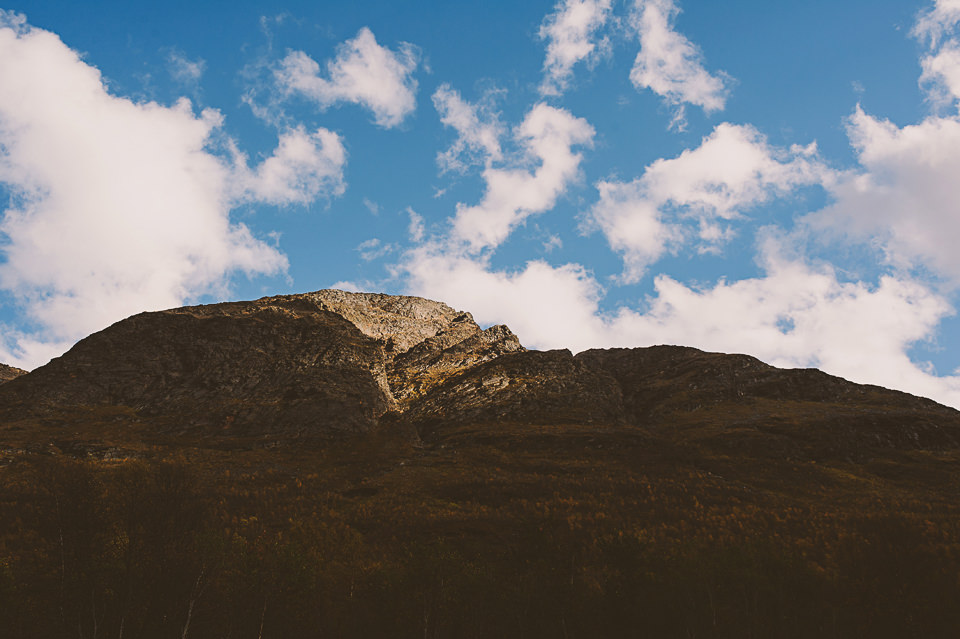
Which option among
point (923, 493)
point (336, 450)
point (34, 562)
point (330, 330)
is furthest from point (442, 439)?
point (923, 493)

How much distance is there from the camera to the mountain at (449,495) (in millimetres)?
35062

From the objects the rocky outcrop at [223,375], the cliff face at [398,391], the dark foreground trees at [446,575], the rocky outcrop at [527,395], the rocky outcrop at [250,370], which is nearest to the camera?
the dark foreground trees at [446,575]

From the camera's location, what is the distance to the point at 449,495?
200 feet

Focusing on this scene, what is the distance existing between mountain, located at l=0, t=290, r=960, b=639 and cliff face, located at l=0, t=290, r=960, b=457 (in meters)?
0.66

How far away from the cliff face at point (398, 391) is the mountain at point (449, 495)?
664 mm

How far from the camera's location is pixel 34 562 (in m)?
38.9

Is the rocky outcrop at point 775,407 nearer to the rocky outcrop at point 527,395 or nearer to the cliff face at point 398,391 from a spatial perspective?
the cliff face at point 398,391

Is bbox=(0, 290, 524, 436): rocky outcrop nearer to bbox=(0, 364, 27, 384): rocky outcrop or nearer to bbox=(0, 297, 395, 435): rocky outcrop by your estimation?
bbox=(0, 297, 395, 435): rocky outcrop

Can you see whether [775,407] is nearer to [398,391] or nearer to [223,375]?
[398,391]

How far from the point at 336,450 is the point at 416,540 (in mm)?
35277

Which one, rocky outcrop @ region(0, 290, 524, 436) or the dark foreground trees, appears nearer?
the dark foreground trees

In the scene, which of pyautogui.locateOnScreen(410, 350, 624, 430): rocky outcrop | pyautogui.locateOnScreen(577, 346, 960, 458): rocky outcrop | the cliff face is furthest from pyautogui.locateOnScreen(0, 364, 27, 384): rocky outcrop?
pyautogui.locateOnScreen(577, 346, 960, 458): rocky outcrop

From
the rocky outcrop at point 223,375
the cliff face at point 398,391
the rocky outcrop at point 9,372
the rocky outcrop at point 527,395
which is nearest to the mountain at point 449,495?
the rocky outcrop at point 223,375

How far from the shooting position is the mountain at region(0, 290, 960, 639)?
115ft
